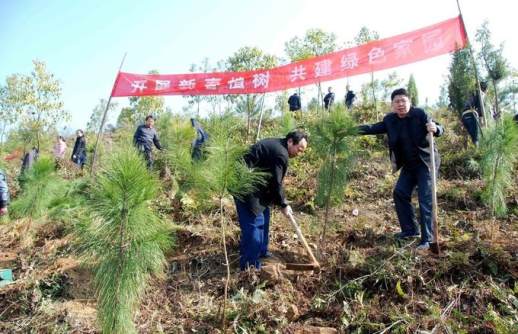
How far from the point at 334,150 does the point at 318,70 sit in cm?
501

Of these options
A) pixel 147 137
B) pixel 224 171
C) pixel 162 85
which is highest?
pixel 162 85

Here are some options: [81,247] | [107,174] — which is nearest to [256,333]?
[81,247]

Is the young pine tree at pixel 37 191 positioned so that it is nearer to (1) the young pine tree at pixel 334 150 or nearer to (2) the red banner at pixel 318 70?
(1) the young pine tree at pixel 334 150

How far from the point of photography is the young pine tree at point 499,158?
4.13m

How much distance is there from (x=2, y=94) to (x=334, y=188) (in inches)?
613

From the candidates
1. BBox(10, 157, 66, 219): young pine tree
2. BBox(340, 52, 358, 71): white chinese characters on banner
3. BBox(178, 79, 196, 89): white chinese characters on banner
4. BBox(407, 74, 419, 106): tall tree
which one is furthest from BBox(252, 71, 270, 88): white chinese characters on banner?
BBox(407, 74, 419, 106): tall tree

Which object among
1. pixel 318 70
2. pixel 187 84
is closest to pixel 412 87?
pixel 318 70

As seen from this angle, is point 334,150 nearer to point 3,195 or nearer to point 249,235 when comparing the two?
point 249,235

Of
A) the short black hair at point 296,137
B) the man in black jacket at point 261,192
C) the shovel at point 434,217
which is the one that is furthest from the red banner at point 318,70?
the man in black jacket at point 261,192

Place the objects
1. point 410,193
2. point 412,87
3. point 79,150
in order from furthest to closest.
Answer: point 412,87 → point 79,150 → point 410,193

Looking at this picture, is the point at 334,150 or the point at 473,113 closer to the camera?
the point at 334,150

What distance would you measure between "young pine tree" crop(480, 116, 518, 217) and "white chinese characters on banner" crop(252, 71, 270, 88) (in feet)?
18.6

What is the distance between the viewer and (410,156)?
3744mm

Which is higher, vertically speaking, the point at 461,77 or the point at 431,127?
the point at 461,77
